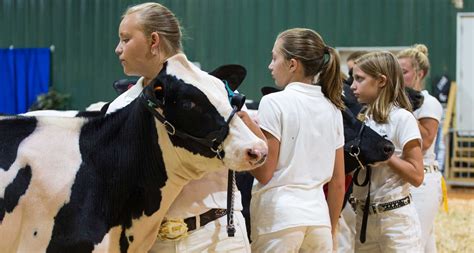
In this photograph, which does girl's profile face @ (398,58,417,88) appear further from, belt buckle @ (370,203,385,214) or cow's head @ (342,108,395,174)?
cow's head @ (342,108,395,174)

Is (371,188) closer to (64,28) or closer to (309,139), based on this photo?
(309,139)

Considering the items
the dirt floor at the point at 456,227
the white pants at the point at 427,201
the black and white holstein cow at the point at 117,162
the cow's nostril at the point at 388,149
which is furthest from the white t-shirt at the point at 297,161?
the dirt floor at the point at 456,227

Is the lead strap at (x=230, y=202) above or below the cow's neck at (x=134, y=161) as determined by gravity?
below

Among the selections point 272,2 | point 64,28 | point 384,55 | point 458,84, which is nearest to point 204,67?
point 272,2

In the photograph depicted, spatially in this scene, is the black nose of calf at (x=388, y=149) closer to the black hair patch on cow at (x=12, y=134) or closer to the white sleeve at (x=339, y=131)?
the white sleeve at (x=339, y=131)

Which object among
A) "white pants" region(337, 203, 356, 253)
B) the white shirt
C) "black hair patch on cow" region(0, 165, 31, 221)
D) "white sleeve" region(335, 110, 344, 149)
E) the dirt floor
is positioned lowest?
the dirt floor

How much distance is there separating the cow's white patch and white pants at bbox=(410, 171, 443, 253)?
8.06ft

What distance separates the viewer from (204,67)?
1605cm

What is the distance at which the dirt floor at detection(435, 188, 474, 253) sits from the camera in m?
7.17

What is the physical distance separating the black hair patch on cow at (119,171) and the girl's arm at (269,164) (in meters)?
0.55

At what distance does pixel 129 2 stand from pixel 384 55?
517 inches

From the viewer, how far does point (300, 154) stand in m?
3.06

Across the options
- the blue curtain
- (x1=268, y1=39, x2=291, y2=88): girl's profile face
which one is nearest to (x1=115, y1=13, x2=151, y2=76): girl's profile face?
(x1=268, y1=39, x2=291, y2=88): girl's profile face

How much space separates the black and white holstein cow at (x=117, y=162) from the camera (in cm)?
241
